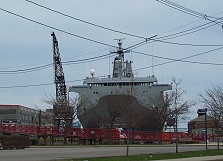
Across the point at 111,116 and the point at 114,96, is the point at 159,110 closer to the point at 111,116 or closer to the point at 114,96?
the point at 114,96

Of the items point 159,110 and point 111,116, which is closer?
point 111,116

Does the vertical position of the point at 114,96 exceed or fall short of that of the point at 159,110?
it exceeds it

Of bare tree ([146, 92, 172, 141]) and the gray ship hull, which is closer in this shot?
the gray ship hull

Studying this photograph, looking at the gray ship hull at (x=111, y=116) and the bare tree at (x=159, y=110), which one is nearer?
the gray ship hull at (x=111, y=116)

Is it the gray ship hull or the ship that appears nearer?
the gray ship hull

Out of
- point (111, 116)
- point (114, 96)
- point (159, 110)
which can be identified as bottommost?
point (111, 116)

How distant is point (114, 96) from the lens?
247ft

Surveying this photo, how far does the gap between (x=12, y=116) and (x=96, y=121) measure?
62.3 metres

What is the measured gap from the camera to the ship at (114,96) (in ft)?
232

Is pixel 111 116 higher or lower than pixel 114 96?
lower

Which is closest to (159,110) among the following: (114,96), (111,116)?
(114,96)

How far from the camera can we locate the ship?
70.6m

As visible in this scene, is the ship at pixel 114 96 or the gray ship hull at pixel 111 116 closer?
the gray ship hull at pixel 111 116

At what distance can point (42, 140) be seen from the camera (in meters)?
55.5
